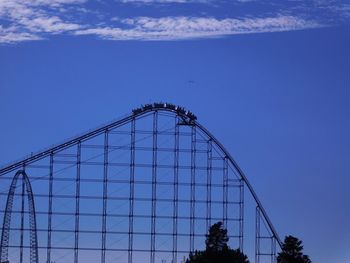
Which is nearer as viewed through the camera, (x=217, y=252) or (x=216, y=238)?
(x=217, y=252)

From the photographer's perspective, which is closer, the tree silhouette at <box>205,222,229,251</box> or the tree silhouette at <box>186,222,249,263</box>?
the tree silhouette at <box>186,222,249,263</box>

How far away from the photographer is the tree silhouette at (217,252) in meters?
58.2

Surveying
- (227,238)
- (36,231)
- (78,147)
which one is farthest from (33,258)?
(227,238)

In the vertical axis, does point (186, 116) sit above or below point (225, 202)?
above

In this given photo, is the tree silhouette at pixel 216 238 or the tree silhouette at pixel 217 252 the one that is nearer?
the tree silhouette at pixel 217 252

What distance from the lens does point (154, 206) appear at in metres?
61.3

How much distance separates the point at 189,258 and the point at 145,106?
8278 mm

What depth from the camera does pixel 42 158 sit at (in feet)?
200

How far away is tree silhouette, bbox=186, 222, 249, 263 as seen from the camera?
191 ft

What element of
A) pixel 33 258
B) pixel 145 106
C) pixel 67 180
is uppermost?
pixel 145 106

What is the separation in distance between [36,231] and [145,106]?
8.65 meters

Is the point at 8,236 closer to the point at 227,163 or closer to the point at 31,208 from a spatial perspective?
the point at 31,208

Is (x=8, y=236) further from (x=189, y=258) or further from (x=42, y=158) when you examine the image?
(x=189, y=258)

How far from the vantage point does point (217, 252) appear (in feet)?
192
